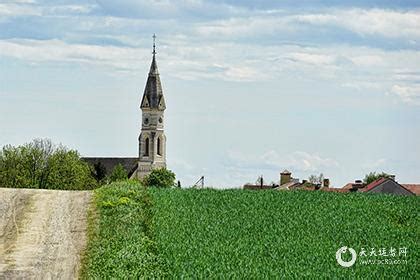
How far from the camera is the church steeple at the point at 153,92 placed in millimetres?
188625

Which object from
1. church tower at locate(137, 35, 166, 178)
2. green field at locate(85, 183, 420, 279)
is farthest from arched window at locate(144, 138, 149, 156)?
green field at locate(85, 183, 420, 279)

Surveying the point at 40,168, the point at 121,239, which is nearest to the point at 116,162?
the point at 40,168

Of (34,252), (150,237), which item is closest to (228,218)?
(150,237)

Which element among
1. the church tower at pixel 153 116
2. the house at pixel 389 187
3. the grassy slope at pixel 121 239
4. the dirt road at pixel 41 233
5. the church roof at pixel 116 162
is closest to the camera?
the grassy slope at pixel 121 239

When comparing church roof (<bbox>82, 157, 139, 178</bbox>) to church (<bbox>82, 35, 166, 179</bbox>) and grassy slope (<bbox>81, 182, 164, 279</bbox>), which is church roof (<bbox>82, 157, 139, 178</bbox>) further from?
grassy slope (<bbox>81, 182, 164, 279</bbox>)

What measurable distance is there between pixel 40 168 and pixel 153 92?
102 meters

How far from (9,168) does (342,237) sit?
64.5 metres

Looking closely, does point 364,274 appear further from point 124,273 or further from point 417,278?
point 124,273

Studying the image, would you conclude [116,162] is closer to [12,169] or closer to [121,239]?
[12,169]

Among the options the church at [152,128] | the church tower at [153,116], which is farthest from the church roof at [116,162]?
the church tower at [153,116]

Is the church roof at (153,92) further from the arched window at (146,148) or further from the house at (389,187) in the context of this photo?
the house at (389,187)

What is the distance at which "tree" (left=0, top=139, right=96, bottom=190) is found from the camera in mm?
86188

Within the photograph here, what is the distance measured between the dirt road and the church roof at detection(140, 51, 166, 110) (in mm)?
152148

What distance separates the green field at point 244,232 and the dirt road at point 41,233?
2.18ft
